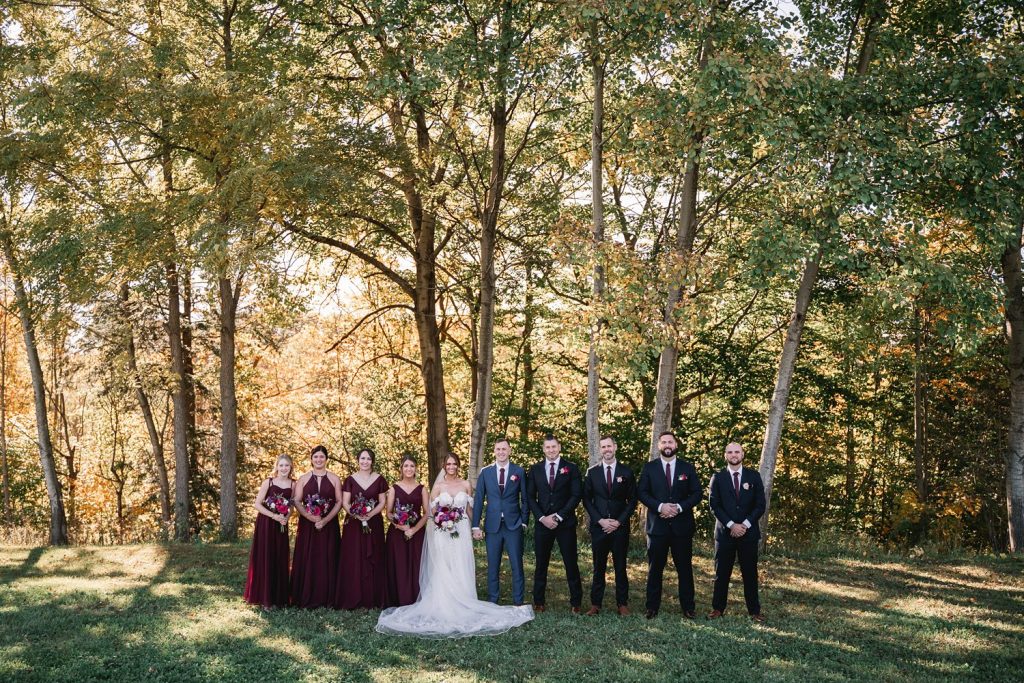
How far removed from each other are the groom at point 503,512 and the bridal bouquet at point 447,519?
0.63ft

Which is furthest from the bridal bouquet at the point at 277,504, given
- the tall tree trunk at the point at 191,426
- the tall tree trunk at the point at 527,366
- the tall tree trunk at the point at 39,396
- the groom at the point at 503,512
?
the tall tree trunk at the point at 191,426

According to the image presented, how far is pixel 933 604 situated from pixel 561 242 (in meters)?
5.69

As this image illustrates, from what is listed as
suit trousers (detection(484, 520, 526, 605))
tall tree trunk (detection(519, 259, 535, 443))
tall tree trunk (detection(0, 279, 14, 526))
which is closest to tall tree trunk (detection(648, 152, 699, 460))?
suit trousers (detection(484, 520, 526, 605))

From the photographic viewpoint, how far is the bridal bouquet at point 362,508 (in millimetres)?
8578

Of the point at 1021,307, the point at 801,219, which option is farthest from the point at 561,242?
the point at 1021,307

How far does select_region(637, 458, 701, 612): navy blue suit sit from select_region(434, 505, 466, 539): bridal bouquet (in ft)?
6.17

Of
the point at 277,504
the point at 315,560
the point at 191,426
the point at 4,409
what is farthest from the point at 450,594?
the point at 4,409

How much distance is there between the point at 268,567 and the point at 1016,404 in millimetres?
10872

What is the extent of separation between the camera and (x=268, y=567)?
8453 mm

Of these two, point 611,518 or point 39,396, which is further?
point 39,396

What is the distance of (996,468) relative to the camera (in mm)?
16047

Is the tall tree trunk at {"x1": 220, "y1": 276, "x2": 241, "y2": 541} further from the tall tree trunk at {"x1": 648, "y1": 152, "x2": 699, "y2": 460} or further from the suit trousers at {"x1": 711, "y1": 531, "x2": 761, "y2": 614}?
the suit trousers at {"x1": 711, "y1": 531, "x2": 761, "y2": 614}

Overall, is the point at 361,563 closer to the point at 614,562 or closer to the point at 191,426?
the point at 614,562

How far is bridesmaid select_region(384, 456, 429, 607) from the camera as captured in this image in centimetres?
849
